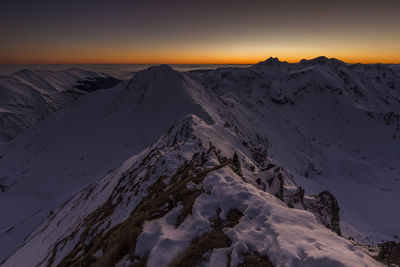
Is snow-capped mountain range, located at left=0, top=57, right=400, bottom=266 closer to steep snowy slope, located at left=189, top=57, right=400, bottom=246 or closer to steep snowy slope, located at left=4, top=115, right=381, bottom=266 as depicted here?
steep snowy slope, located at left=4, top=115, right=381, bottom=266

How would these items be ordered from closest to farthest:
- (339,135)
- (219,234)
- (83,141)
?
(219,234) < (83,141) < (339,135)

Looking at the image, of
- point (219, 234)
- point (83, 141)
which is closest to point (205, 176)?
point (219, 234)

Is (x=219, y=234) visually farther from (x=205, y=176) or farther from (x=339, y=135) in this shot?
(x=339, y=135)

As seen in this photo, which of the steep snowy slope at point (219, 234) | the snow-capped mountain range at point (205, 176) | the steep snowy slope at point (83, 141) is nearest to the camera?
the steep snowy slope at point (219, 234)

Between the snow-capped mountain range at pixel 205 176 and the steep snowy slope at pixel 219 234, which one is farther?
the snow-capped mountain range at pixel 205 176

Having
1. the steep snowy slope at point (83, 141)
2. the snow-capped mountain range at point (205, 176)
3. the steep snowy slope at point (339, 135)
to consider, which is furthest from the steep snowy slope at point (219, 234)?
the steep snowy slope at point (83, 141)

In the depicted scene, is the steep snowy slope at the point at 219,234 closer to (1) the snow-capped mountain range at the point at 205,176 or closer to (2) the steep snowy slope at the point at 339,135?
(1) the snow-capped mountain range at the point at 205,176
